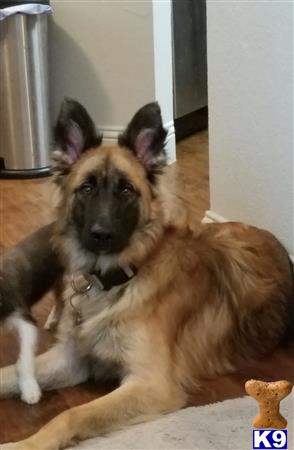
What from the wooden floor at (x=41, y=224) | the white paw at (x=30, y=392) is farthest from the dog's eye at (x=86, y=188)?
the white paw at (x=30, y=392)

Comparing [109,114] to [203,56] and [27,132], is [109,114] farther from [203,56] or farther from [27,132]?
[203,56]

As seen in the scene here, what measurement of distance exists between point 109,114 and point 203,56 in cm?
110

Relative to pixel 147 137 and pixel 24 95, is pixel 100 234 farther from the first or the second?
pixel 24 95

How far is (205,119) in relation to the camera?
588 centimetres

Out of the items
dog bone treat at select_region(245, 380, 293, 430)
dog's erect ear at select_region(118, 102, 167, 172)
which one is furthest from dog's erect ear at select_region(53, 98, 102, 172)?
dog bone treat at select_region(245, 380, 293, 430)

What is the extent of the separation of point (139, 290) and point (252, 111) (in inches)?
40.6

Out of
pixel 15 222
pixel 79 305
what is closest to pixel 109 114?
pixel 15 222

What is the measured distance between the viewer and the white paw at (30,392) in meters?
2.19

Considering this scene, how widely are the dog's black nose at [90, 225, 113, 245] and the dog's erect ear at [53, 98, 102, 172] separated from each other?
25 cm

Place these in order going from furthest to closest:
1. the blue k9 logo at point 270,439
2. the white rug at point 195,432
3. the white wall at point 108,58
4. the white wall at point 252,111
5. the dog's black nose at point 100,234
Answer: the white wall at point 108,58 < the white wall at point 252,111 < the dog's black nose at point 100,234 < the white rug at point 195,432 < the blue k9 logo at point 270,439

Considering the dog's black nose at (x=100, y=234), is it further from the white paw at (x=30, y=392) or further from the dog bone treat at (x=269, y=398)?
the dog bone treat at (x=269, y=398)

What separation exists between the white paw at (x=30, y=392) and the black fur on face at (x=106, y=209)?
48 cm

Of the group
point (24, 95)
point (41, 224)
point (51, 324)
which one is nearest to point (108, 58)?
point (24, 95)

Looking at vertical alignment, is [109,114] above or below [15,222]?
above
